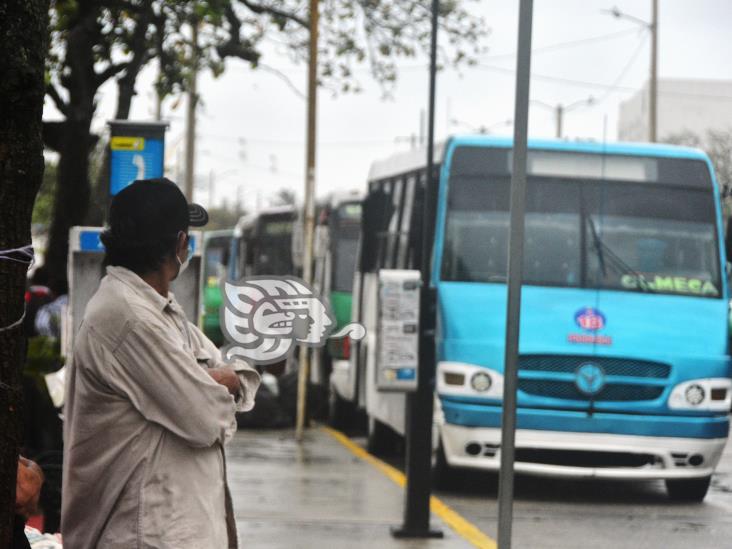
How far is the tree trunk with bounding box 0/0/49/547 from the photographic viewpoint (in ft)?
11.8

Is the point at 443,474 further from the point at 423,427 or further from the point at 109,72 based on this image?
the point at 109,72

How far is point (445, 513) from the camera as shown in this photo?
1078 cm

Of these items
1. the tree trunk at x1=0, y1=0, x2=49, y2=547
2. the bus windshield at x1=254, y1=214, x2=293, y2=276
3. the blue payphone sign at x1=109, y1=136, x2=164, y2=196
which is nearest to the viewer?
the tree trunk at x1=0, y1=0, x2=49, y2=547

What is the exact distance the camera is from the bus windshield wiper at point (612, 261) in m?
12.1

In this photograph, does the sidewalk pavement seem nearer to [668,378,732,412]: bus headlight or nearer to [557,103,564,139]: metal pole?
[668,378,732,412]: bus headlight

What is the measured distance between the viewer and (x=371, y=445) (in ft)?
48.4

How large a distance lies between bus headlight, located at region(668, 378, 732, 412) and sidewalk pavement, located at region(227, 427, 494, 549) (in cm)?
198

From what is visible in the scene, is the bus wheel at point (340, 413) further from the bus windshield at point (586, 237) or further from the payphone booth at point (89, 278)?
the payphone booth at point (89, 278)

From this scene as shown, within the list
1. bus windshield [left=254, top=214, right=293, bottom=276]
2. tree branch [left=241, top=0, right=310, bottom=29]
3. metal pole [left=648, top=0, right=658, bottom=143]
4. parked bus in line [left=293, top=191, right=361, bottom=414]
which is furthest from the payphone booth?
metal pole [left=648, top=0, right=658, bottom=143]

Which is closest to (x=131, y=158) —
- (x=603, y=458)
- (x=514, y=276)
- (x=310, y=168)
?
(x=514, y=276)

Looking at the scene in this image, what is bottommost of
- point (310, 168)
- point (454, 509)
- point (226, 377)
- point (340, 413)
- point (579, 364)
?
point (340, 413)

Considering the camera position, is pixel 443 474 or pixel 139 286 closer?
pixel 139 286

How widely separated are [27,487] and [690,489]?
817 cm

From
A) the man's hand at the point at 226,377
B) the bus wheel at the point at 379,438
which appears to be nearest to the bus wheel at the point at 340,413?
the bus wheel at the point at 379,438
